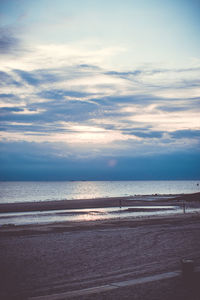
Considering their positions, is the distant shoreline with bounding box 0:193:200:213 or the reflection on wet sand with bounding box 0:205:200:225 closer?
the reflection on wet sand with bounding box 0:205:200:225

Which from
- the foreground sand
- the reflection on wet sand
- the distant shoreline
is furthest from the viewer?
the distant shoreline

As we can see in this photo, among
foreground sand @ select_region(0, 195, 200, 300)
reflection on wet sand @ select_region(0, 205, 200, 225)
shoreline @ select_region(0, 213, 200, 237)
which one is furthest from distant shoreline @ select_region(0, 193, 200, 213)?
foreground sand @ select_region(0, 195, 200, 300)

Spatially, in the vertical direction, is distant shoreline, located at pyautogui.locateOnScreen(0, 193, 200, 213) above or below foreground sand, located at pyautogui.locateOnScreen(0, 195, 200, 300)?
above

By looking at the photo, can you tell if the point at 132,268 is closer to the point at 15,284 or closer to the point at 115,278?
the point at 115,278

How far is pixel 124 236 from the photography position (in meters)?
18.9

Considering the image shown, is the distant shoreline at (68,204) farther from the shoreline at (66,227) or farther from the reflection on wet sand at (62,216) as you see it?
the shoreline at (66,227)

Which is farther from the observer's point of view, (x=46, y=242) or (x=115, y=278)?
(x=46, y=242)

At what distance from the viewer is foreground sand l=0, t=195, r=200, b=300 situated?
8719mm

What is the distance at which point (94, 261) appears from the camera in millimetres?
12656

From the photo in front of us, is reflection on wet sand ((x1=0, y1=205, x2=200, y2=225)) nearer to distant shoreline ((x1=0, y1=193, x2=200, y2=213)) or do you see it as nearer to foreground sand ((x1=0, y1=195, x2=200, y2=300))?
distant shoreline ((x1=0, y1=193, x2=200, y2=213))

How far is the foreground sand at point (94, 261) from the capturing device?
8.72m

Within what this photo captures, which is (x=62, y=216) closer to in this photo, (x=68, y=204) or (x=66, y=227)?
(x=66, y=227)

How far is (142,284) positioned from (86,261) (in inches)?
158

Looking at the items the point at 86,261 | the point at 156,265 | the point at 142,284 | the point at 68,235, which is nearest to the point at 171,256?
the point at 156,265
